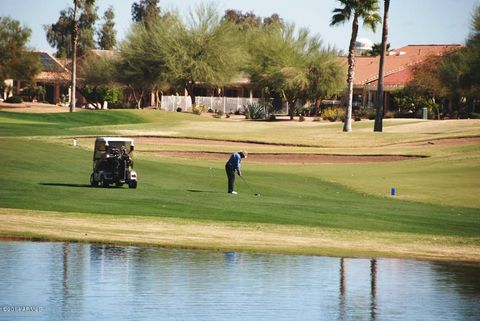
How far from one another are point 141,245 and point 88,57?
10899 centimetres

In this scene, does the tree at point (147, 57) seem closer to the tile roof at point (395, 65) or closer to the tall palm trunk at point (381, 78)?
the tile roof at point (395, 65)

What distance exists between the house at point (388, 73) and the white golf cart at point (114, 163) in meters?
71.2

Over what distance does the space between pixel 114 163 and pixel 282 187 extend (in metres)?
8.38

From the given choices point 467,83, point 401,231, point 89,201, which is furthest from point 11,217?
point 467,83

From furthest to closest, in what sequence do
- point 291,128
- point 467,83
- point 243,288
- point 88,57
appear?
point 88,57
point 467,83
point 291,128
point 243,288

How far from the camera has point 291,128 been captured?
87062 mm

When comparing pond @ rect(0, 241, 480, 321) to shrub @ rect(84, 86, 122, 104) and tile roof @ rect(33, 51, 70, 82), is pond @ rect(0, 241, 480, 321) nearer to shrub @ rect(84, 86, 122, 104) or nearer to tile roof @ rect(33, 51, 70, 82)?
shrub @ rect(84, 86, 122, 104)

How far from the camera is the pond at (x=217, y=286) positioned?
18.9 metres

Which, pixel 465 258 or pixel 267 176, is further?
pixel 267 176

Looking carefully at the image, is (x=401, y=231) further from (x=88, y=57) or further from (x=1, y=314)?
(x=88, y=57)

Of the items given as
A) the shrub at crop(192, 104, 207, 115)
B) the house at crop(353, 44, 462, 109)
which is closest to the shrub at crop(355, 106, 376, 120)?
the house at crop(353, 44, 462, 109)

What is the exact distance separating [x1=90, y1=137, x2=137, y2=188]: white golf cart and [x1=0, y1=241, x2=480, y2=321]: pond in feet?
42.2

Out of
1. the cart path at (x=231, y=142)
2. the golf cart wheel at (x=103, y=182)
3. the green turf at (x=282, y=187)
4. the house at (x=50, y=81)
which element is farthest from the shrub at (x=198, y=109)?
the golf cart wheel at (x=103, y=182)

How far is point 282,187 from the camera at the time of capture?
4419cm
